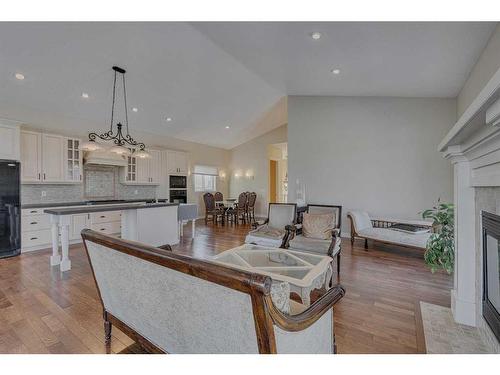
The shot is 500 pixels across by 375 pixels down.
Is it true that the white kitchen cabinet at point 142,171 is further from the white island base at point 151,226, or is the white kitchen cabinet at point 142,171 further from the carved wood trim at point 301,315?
the carved wood trim at point 301,315

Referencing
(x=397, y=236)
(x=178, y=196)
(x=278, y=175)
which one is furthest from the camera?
(x=278, y=175)

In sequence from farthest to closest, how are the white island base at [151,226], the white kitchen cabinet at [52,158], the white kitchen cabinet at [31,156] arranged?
the white kitchen cabinet at [52,158]
the white kitchen cabinet at [31,156]
the white island base at [151,226]

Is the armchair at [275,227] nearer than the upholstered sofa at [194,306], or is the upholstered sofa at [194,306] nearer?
the upholstered sofa at [194,306]

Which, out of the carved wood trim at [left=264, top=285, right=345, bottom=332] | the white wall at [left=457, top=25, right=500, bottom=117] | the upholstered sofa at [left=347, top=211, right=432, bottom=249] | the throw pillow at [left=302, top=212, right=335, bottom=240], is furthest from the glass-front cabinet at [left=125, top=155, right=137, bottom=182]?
the white wall at [left=457, top=25, right=500, bottom=117]

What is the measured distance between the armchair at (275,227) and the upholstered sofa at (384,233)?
58.8 inches

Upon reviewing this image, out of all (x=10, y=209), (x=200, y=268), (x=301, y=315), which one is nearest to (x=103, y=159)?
(x=10, y=209)

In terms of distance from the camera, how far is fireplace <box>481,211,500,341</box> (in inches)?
64.3

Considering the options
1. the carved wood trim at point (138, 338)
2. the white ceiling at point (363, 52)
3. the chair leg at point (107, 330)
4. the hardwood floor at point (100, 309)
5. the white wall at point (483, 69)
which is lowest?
the hardwood floor at point (100, 309)

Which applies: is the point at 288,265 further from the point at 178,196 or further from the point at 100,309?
the point at 178,196

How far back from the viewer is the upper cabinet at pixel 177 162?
743 cm

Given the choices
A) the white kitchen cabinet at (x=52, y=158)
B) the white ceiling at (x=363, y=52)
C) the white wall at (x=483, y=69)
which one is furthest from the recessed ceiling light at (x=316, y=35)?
the white kitchen cabinet at (x=52, y=158)

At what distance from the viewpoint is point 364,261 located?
391cm

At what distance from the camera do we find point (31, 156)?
4586mm

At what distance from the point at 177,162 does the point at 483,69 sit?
706 centimetres
